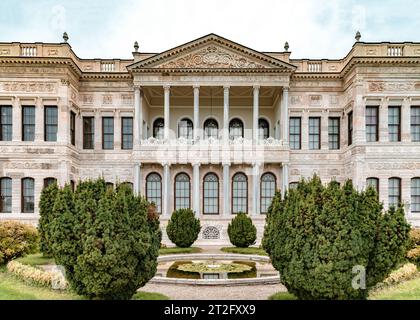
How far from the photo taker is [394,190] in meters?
25.9

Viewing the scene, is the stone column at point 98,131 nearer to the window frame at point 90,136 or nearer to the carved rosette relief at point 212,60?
the window frame at point 90,136

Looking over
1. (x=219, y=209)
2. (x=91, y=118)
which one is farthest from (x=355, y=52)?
(x=91, y=118)

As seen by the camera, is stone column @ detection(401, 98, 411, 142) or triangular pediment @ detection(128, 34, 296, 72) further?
triangular pediment @ detection(128, 34, 296, 72)

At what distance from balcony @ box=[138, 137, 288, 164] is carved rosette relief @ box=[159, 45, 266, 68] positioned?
483cm

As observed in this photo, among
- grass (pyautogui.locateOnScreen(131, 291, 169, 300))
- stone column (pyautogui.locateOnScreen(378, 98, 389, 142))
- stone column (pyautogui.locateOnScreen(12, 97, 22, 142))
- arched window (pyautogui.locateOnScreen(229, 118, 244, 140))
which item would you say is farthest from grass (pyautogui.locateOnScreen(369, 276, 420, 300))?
stone column (pyautogui.locateOnScreen(12, 97, 22, 142))

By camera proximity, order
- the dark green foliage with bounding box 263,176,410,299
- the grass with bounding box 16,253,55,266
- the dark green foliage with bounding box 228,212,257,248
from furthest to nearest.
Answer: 1. the dark green foliage with bounding box 228,212,257,248
2. the grass with bounding box 16,253,55,266
3. the dark green foliage with bounding box 263,176,410,299

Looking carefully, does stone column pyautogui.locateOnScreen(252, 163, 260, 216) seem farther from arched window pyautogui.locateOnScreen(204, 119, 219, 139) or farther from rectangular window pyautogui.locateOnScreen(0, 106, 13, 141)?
rectangular window pyautogui.locateOnScreen(0, 106, 13, 141)

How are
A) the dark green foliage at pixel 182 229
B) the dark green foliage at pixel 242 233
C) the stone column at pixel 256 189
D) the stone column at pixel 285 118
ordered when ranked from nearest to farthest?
the dark green foliage at pixel 182 229
the dark green foliage at pixel 242 233
the stone column at pixel 256 189
the stone column at pixel 285 118

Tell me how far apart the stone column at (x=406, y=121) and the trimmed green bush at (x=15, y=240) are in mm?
21686

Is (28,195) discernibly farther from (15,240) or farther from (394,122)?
(394,122)

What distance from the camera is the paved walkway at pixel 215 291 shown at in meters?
11.2


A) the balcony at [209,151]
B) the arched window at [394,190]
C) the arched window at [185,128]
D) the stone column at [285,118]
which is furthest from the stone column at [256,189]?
the arched window at [394,190]

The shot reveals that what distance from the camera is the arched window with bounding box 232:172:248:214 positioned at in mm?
28094
